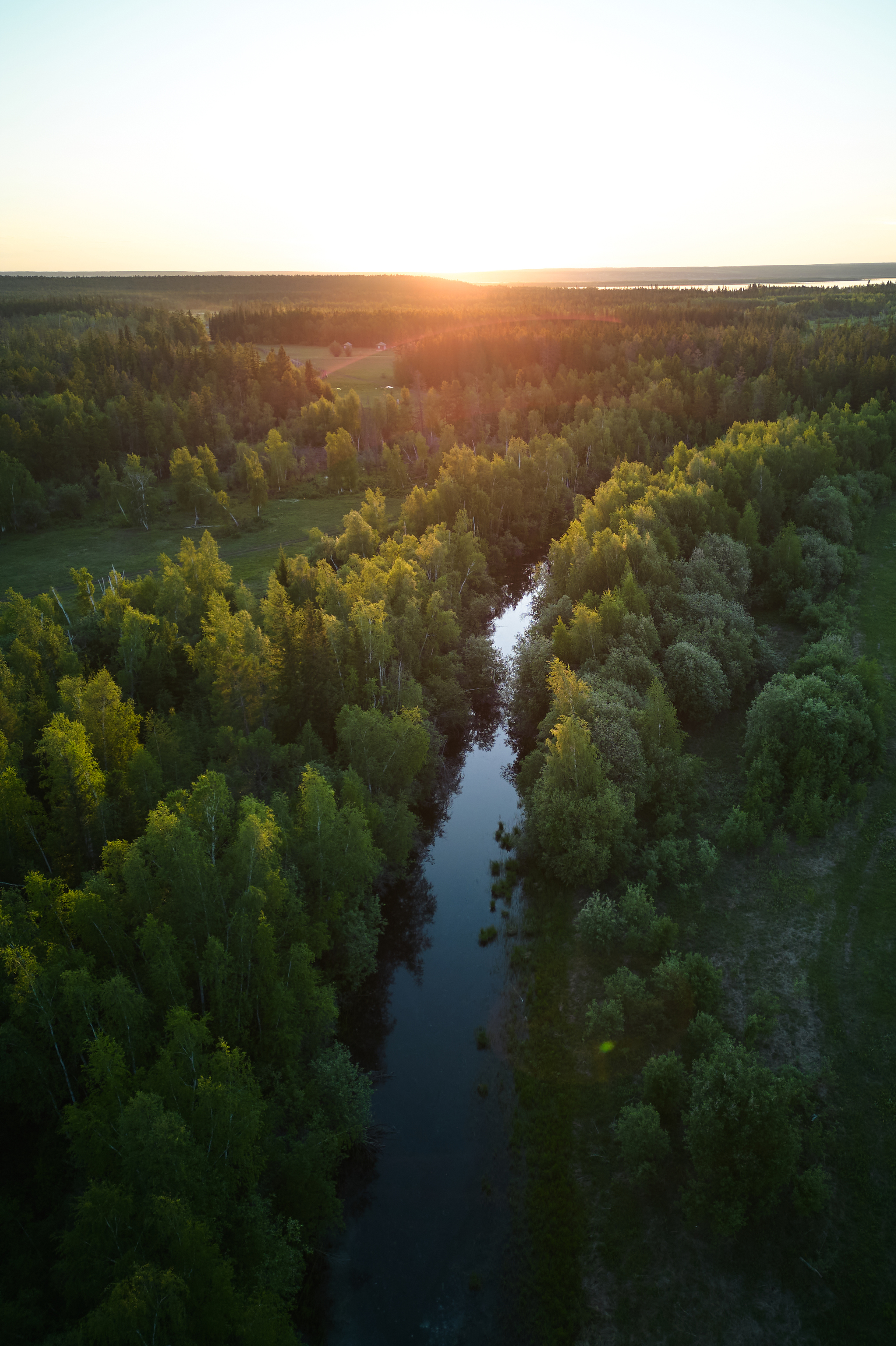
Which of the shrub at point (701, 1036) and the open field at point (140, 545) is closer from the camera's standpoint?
the shrub at point (701, 1036)

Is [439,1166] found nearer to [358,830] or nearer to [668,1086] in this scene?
[668,1086]

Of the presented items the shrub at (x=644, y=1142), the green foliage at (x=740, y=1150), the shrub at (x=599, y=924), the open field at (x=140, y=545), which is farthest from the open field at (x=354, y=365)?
the green foliage at (x=740, y=1150)

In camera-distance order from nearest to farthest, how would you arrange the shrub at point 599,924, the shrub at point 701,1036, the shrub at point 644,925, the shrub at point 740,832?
1. the shrub at point 701,1036
2. the shrub at point 644,925
3. the shrub at point 599,924
4. the shrub at point 740,832

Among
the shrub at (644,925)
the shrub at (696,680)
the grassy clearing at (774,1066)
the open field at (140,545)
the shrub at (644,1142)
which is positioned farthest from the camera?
the open field at (140,545)

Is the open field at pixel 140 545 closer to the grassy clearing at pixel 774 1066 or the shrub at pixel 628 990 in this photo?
the grassy clearing at pixel 774 1066

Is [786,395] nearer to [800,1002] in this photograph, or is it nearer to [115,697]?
[800,1002]

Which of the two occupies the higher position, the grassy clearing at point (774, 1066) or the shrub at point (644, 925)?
the shrub at point (644, 925)

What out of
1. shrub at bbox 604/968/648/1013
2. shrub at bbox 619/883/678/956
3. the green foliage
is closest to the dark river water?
shrub at bbox 604/968/648/1013
